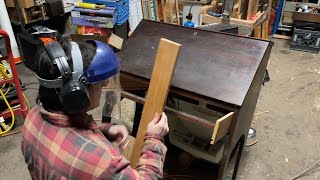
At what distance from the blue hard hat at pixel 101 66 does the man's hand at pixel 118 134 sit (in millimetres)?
398

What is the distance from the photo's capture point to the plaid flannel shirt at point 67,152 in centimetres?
82

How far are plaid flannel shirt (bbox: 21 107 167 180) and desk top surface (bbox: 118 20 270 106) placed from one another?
0.57 metres

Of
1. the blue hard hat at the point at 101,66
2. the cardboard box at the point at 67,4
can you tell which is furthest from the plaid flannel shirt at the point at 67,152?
the cardboard box at the point at 67,4

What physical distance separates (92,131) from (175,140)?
1.09 m

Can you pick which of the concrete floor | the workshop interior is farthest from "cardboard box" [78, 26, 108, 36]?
the concrete floor

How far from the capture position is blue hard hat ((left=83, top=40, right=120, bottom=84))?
872mm

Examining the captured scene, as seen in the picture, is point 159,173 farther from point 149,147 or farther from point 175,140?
point 175,140

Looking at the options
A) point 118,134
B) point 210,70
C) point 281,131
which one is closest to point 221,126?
point 210,70

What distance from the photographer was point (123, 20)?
3.51 meters

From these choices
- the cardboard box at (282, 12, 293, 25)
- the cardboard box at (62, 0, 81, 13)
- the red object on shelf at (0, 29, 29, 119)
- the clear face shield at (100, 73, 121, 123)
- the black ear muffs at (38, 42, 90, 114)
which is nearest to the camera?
the black ear muffs at (38, 42, 90, 114)

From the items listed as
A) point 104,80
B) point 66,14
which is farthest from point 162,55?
point 66,14

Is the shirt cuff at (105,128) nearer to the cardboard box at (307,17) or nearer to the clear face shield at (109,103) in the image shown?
the clear face shield at (109,103)

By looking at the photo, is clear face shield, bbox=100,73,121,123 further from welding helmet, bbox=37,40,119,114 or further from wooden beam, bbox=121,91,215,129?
welding helmet, bbox=37,40,119,114

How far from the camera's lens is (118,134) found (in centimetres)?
127
